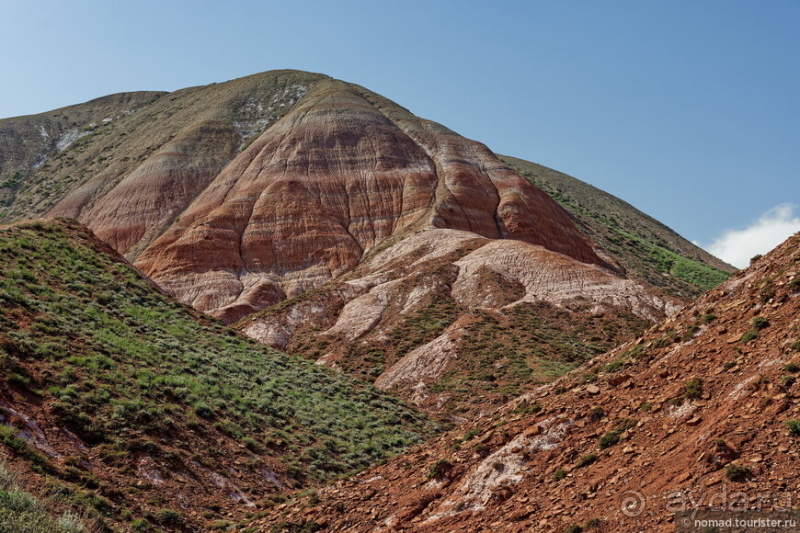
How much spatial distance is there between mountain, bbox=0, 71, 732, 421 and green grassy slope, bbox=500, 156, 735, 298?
72 cm

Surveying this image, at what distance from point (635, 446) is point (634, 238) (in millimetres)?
102436

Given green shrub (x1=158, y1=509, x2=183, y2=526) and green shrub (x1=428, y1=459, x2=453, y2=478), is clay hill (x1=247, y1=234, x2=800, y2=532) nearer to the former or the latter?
green shrub (x1=428, y1=459, x2=453, y2=478)

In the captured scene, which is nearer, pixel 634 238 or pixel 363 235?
pixel 363 235

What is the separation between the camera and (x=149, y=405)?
20875 millimetres

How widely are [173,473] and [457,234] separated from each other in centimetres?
4956

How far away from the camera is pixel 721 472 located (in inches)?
366

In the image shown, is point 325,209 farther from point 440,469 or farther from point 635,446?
point 635,446

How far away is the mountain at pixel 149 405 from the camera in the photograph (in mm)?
16953

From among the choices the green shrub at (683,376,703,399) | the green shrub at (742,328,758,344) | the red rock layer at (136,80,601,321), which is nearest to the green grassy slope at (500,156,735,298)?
the red rock layer at (136,80,601,321)

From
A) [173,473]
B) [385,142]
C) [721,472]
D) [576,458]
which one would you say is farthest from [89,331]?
[385,142]

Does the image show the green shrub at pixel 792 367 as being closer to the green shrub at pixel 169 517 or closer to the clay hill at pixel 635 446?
the clay hill at pixel 635 446

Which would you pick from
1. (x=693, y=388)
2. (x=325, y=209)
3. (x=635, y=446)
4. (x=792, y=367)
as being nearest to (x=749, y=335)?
(x=693, y=388)

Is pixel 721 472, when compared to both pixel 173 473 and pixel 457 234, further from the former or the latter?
pixel 457 234

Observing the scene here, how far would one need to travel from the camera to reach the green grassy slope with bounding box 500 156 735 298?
86375mm
